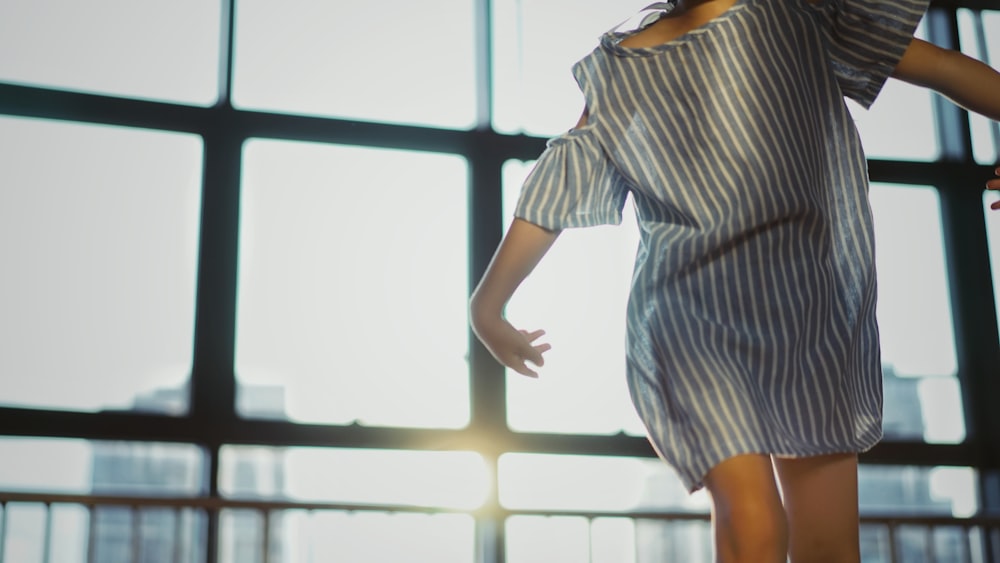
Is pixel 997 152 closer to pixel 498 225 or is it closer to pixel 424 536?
pixel 498 225

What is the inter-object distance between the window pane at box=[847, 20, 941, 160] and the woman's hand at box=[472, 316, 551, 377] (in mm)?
3003

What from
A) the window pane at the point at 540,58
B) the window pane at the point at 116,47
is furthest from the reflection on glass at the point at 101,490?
the window pane at the point at 540,58

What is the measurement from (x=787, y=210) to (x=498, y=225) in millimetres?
2307

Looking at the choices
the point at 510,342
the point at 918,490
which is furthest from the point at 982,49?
the point at 510,342

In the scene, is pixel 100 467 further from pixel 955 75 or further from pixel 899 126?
pixel 899 126

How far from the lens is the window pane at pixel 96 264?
10.5ft

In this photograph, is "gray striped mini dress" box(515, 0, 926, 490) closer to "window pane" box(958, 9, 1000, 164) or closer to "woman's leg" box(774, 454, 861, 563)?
"woman's leg" box(774, 454, 861, 563)

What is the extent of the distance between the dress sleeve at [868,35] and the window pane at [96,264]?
7.63 ft

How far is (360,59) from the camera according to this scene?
3.66 meters

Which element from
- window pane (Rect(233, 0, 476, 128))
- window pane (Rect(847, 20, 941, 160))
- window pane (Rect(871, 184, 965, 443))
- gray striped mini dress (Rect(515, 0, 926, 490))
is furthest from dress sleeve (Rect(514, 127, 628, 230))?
window pane (Rect(847, 20, 941, 160))

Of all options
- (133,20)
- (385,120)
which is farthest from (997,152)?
(133,20)

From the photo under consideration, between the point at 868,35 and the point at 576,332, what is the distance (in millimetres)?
2237

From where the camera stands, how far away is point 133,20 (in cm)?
349

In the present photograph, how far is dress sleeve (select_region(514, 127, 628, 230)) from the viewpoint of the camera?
4.53 ft
